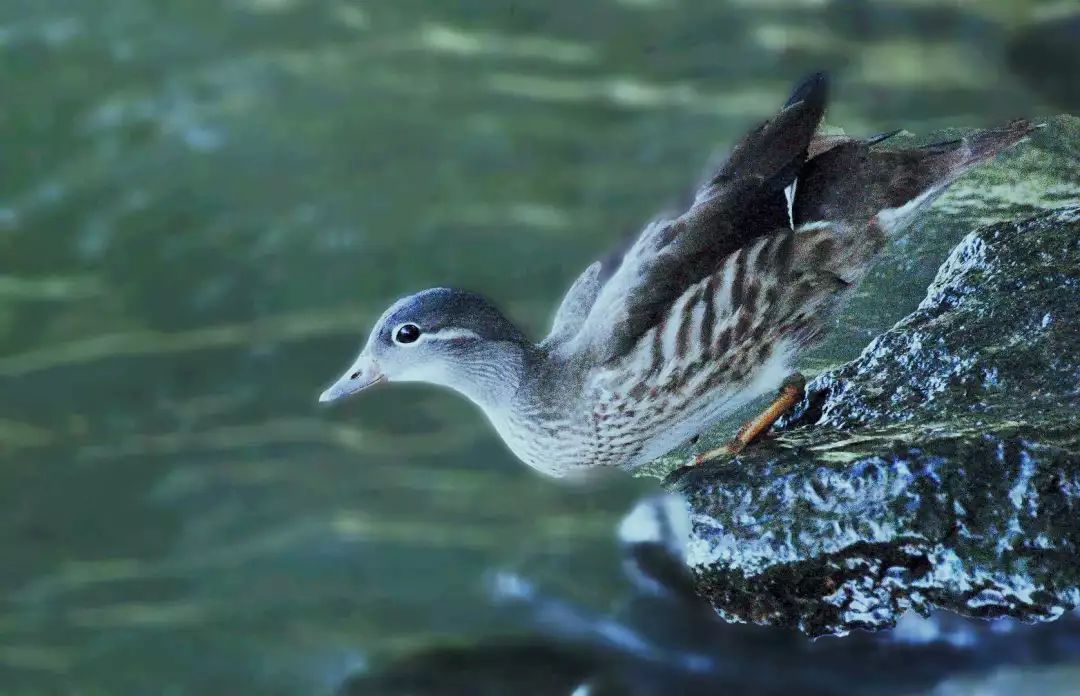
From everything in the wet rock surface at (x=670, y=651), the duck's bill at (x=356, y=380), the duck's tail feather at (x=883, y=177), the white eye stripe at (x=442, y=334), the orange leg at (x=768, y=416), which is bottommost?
A: the wet rock surface at (x=670, y=651)

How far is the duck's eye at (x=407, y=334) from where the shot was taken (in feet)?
3.92

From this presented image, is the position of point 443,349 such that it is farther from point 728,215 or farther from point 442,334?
point 728,215

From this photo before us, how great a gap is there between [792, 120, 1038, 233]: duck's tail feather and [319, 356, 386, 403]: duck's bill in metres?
0.50

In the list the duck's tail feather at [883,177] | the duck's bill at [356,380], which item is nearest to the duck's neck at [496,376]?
the duck's bill at [356,380]

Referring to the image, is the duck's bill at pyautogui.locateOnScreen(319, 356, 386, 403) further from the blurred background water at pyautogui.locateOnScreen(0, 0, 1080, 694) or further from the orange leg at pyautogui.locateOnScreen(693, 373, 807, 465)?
the orange leg at pyautogui.locateOnScreen(693, 373, 807, 465)

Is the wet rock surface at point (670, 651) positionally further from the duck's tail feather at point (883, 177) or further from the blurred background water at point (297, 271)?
the duck's tail feather at point (883, 177)

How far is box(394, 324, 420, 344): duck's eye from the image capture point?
3.92 ft

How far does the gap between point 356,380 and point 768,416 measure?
0.45 meters

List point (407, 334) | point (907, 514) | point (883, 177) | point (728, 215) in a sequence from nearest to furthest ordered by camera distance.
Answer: point (907, 514) < point (407, 334) < point (728, 215) < point (883, 177)

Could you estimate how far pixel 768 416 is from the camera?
4.35 ft

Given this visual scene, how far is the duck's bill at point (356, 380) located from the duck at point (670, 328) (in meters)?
0.03

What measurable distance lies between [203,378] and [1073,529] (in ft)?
2.69

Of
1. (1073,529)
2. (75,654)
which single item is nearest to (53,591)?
(75,654)

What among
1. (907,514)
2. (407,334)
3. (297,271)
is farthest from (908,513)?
(297,271)
